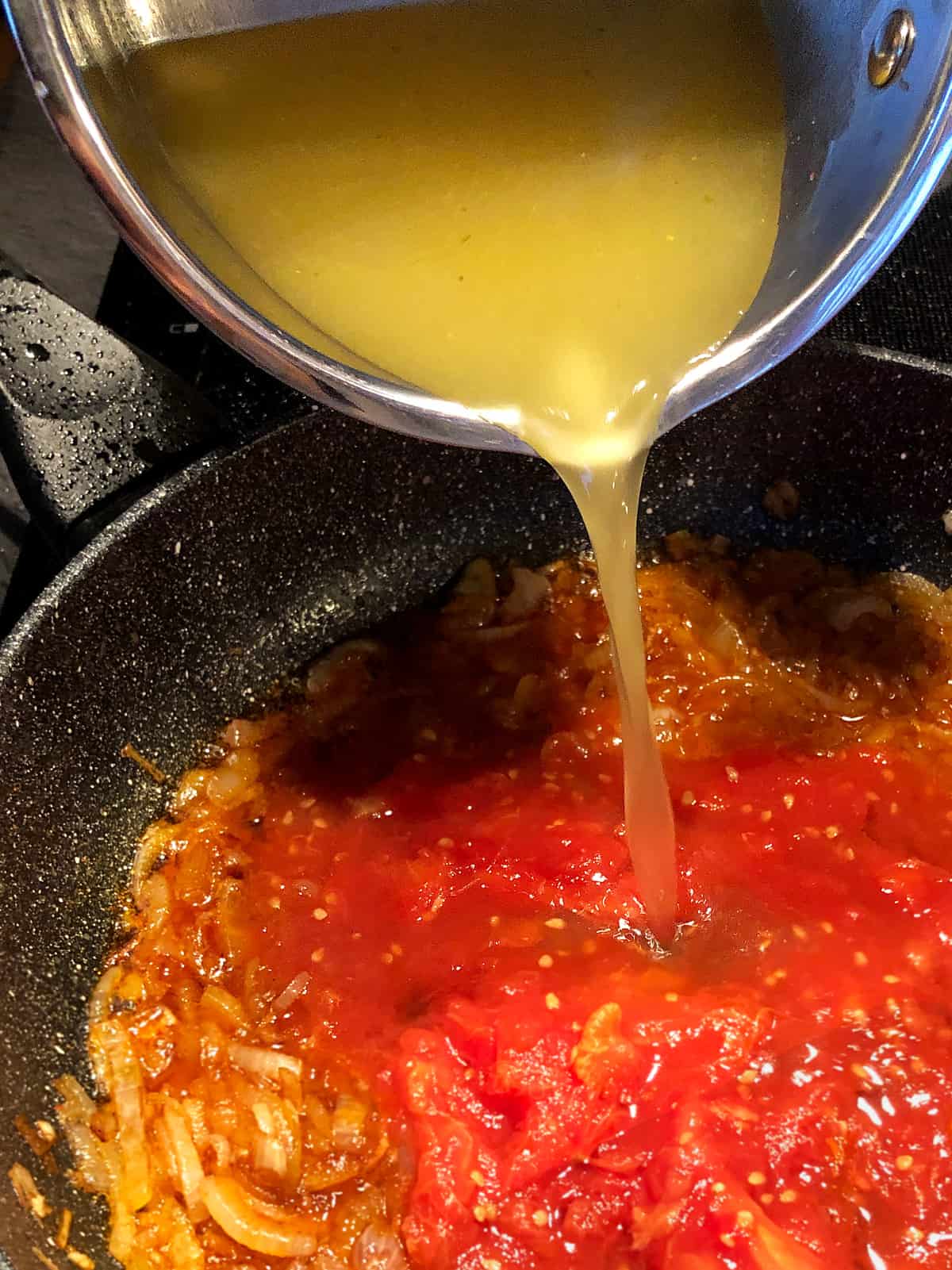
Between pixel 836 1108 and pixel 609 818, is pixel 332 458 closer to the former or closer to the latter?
pixel 609 818

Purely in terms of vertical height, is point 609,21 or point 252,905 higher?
point 609,21

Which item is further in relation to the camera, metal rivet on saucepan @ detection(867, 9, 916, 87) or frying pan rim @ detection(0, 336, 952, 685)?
frying pan rim @ detection(0, 336, 952, 685)

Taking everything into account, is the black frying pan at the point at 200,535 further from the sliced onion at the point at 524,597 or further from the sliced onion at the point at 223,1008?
the sliced onion at the point at 223,1008

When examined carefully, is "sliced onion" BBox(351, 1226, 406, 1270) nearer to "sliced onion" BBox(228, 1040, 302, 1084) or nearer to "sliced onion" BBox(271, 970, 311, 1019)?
"sliced onion" BBox(228, 1040, 302, 1084)

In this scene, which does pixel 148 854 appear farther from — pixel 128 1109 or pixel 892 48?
pixel 892 48

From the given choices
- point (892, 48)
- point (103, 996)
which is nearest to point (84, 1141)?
point (103, 996)

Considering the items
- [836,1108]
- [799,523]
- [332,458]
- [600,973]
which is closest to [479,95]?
[332,458]

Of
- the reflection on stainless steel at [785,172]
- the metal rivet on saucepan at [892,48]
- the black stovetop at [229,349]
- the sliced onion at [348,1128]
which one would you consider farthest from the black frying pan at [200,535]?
the metal rivet on saucepan at [892,48]

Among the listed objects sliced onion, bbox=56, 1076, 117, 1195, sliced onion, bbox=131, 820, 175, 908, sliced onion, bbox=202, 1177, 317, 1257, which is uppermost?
sliced onion, bbox=131, 820, 175, 908

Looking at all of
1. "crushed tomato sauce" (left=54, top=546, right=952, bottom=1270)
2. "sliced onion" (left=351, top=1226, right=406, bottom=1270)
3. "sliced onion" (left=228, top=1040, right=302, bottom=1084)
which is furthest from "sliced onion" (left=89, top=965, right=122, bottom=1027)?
"sliced onion" (left=351, top=1226, right=406, bottom=1270)
